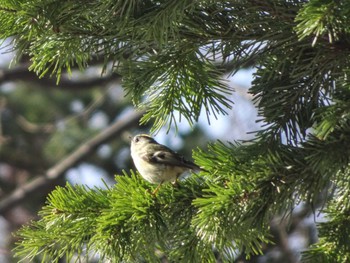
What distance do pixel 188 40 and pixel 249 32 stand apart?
0.16 metres

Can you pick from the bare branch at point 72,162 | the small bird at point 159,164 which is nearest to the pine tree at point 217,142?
the small bird at point 159,164

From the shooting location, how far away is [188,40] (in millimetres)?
2098

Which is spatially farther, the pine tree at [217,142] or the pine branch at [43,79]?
the pine branch at [43,79]

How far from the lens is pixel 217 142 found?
80.2 inches

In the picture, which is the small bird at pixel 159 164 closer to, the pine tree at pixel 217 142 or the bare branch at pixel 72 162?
the pine tree at pixel 217 142

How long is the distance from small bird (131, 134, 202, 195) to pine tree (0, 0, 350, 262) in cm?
23

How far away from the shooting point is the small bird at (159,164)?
2.44 meters

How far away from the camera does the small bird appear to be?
8.00 ft

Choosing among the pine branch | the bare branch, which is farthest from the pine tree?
the bare branch

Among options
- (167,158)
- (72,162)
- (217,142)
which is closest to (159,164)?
(167,158)

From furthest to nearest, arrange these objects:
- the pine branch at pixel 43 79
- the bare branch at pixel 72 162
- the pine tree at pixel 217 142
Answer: the bare branch at pixel 72 162, the pine branch at pixel 43 79, the pine tree at pixel 217 142

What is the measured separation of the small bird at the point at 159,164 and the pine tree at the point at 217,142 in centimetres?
23

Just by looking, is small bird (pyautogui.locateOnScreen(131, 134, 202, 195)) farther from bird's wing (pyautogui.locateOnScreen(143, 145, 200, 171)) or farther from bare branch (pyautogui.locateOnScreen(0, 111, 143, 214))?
bare branch (pyautogui.locateOnScreen(0, 111, 143, 214))

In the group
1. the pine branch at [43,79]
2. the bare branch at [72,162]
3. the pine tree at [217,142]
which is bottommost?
the pine tree at [217,142]
